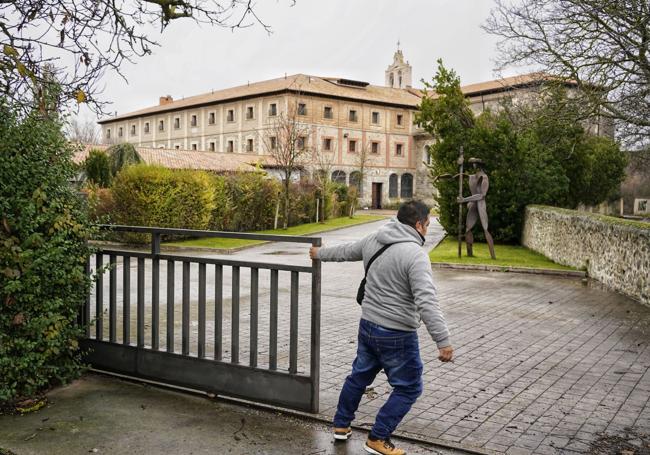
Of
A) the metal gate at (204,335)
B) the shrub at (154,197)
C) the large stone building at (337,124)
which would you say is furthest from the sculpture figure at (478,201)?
the large stone building at (337,124)

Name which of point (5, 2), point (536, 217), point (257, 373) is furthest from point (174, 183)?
point (257, 373)

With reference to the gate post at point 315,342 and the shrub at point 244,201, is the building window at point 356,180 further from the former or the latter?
the gate post at point 315,342

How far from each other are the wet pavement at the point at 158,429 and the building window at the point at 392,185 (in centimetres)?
5881

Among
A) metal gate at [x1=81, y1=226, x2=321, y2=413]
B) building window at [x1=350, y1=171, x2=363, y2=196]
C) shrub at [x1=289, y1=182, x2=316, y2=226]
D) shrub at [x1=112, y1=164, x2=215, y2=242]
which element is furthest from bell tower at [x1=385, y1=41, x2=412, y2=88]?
metal gate at [x1=81, y1=226, x2=321, y2=413]

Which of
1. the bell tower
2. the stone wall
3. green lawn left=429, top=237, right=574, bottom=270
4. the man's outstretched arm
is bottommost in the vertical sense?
green lawn left=429, top=237, right=574, bottom=270

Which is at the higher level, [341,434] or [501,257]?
[341,434]

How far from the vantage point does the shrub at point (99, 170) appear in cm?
2778

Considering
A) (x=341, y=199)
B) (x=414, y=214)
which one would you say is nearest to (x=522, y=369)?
(x=414, y=214)

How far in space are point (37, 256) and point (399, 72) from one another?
306ft

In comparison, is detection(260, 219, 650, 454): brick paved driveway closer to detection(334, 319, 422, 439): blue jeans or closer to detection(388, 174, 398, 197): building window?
detection(334, 319, 422, 439): blue jeans

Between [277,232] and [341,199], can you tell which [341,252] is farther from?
[341,199]

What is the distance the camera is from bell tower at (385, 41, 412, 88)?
305 feet

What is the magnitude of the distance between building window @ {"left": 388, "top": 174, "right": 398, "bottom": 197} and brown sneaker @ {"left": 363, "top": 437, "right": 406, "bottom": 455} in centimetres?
5953

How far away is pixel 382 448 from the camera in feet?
13.6
